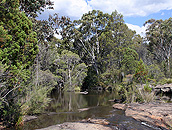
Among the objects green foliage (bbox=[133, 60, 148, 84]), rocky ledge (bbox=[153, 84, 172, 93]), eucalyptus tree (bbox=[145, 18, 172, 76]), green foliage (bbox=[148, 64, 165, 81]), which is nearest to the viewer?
green foliage (bbox=[133, 60, 148, 84])

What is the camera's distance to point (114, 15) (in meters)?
32.8

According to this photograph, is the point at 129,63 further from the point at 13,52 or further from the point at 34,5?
the point at 13,52

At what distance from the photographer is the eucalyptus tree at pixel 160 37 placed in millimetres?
32647

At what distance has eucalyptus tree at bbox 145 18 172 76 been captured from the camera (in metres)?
32.6

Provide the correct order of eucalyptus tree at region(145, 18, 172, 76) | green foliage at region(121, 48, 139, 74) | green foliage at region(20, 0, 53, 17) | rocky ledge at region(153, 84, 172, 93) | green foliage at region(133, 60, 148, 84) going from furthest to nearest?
eucalyptus tree at region(145, 18, 172, 76), green foliage at region(121, 48, 139, 74), rocky ledge at region(153, 84, 172, 93), green foliage at region(133, 60, 148, 84), green foliage at region(20, 0, 53, 17)

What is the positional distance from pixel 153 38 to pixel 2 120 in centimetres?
3429

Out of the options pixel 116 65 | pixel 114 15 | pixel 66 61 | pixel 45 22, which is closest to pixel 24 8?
pixel 45 22

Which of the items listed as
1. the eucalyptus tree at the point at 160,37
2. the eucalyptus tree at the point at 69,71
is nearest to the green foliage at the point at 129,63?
the eucalyptus tree at the point at 69,71

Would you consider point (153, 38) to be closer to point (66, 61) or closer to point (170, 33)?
point (170, 33)

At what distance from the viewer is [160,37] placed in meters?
34.1

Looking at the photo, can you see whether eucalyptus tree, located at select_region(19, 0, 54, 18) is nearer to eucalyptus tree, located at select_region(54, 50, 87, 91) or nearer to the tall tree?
the tall tree

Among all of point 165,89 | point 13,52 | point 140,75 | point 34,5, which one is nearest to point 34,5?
point 34,5

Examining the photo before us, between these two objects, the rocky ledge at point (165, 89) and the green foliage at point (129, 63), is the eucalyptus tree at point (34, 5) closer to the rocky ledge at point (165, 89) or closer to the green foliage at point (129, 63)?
the rocky ledge at point (165, 89)

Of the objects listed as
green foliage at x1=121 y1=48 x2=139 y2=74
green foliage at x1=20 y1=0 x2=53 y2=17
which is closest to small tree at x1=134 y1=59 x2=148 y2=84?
green foliage at x1=20 y1=0 x2=53 y2=17
